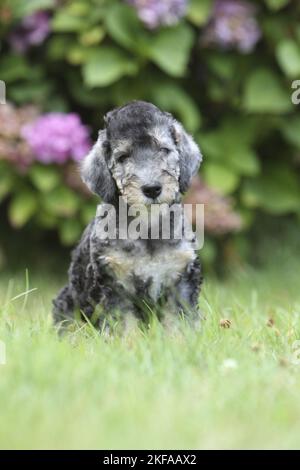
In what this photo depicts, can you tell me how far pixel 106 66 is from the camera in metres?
7.93

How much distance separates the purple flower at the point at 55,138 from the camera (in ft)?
26.3

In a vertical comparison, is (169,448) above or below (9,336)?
below

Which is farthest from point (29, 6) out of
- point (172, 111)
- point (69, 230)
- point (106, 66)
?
point (69, 230)

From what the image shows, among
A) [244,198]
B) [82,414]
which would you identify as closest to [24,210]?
[244,198]

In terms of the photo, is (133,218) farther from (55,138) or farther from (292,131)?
(292,131)

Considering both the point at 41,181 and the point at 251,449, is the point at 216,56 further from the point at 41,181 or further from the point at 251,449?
the point at 251,449

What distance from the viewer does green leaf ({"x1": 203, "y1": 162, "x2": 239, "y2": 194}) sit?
8250 millimetres

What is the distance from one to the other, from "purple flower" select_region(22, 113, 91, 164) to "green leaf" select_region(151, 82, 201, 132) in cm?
74

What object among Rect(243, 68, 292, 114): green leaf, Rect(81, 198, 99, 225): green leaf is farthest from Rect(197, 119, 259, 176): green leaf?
Rect(81, 198, 99, 225): green leaf

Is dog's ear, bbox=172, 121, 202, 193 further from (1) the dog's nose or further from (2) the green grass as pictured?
(2) the green grass

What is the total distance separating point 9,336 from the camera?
4.68 meters

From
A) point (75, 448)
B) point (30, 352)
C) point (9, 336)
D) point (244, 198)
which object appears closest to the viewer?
point (75, 448)

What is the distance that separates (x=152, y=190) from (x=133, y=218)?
0.31 m
